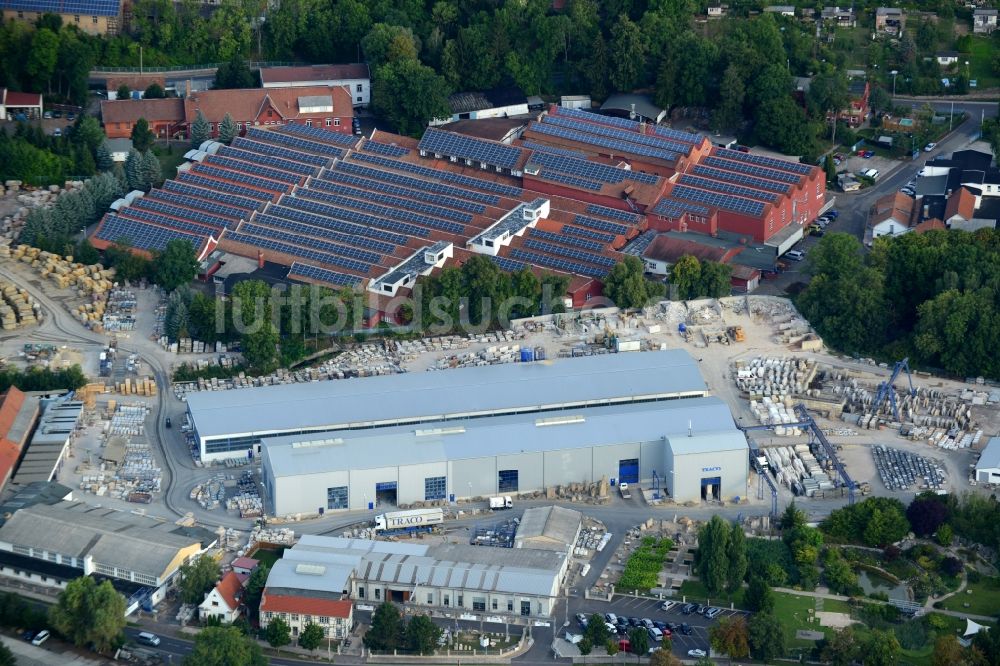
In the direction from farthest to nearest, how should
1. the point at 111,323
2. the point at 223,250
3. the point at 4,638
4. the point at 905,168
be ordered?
the point at 905,168
the point at 223,250
the point at 111,323
the point at 4,638

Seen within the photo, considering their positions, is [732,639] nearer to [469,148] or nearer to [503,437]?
[503,437]

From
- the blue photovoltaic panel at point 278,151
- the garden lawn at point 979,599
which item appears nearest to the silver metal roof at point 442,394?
the garden lawn at point 979,599

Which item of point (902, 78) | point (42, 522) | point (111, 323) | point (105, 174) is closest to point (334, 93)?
point (105, 174)

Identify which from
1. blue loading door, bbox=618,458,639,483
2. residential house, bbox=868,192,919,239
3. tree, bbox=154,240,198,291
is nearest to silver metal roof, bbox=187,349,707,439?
blue loading door, bbox=618,458,639,483

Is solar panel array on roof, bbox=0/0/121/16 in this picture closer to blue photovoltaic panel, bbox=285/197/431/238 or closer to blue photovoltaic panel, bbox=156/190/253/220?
blue photovoltaic panel, bbox=156/190/253/220

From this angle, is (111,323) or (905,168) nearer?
(111,323)

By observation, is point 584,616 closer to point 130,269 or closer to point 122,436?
point 122,436
